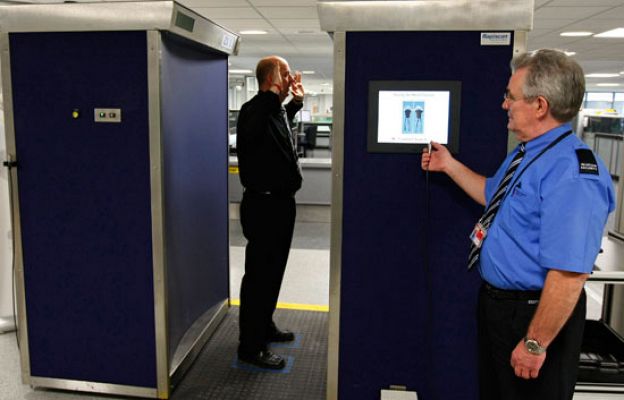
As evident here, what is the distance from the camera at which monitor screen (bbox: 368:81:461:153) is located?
1.94 meters

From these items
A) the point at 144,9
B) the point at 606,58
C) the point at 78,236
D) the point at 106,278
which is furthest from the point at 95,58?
the point at 606,58

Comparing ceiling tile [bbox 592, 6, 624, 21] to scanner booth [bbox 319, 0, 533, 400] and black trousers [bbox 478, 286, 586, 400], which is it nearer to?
scanner booth [bbox 319, 0, 533, 400]

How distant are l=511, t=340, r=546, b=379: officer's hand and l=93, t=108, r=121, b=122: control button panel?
68.2 inches

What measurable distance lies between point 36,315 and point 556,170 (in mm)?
2219

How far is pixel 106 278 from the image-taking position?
90.9 inches

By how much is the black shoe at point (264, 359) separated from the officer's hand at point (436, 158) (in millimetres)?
1305

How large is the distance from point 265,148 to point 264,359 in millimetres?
1062

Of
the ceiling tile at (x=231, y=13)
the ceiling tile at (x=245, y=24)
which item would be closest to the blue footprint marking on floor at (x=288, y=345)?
the ceiling tile at (x=231, y=13)

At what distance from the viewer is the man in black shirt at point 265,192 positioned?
246cm

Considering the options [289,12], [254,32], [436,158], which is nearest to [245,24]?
[254,32]

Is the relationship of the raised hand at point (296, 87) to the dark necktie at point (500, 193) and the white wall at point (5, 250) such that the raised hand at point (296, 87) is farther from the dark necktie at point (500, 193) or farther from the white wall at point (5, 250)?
the white wall at point (5, 250)

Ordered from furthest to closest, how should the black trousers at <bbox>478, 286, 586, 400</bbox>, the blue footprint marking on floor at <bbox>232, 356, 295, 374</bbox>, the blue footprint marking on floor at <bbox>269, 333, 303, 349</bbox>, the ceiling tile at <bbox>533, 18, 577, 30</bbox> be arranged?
the ceiling tile at <bbox>533, 18, 577, 30</bbox> < the blue footprint marking on floor at <bbox>269, 333, 303, 349</bbox> < the blue footprint marking on floor at <bbox>232, 356, 295, 374</bbox> < the black trousers at <bbox>478, 286, 586, 400</bbox>

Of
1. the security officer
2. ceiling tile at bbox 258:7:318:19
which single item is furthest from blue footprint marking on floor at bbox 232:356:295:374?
ceiling tile at bbox 258:7:318:19

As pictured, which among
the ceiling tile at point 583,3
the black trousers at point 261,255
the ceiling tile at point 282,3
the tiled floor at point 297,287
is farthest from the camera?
the ceiling tile at point 282,3
